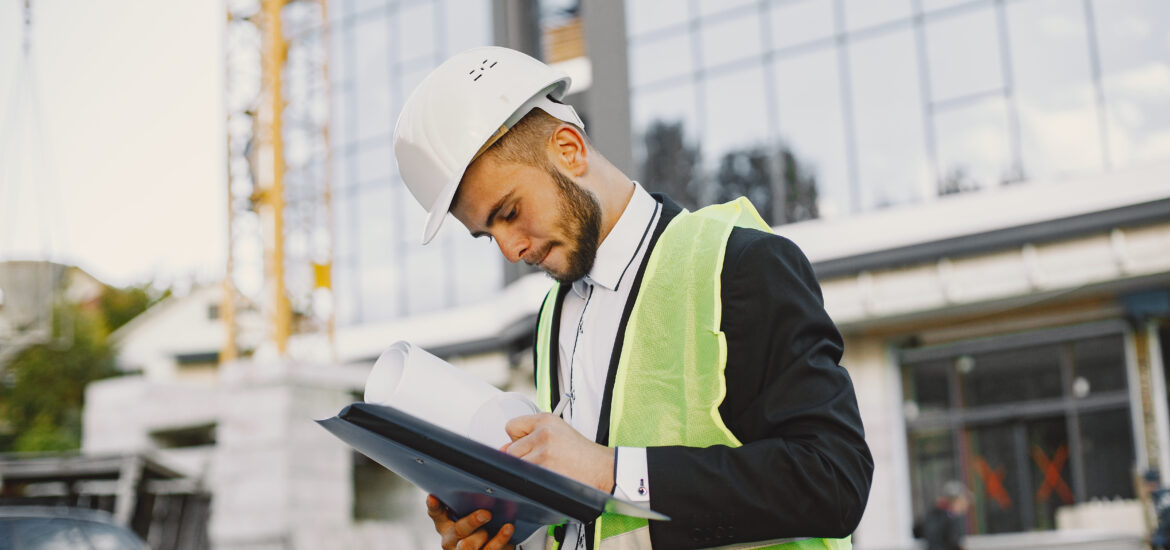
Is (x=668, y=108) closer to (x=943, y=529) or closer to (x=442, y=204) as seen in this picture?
(x=943, y=529)

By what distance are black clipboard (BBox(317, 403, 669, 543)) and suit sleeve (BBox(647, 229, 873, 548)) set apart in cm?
8

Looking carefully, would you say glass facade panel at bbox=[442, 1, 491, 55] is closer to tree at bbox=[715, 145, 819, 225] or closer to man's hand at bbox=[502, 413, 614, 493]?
tree at bbox=[715, 145, 819, 225]

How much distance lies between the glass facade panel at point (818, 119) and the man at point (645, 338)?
648 inches

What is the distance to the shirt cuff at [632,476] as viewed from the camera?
1644 millimetres

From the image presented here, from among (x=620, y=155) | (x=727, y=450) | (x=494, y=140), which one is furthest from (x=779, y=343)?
(x=620, y=155)

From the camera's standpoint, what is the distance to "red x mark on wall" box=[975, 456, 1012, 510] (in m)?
16.8

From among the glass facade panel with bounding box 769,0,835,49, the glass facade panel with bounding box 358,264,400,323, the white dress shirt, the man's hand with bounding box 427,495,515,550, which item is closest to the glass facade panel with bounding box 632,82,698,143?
the glass facade panel with bounding box 769,0,835,49

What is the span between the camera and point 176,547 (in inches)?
896

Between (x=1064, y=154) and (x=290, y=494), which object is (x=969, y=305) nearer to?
(x=1064, y=154)

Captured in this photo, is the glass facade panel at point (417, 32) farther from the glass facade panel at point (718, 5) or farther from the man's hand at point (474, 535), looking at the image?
the man's hand at point (474, 535)

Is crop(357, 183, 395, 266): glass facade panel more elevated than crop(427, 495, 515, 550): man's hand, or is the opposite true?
crop(357, 183, 395, 266): glass facade panel

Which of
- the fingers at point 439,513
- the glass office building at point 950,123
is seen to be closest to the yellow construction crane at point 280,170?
Result: the glass office building at point 950,123

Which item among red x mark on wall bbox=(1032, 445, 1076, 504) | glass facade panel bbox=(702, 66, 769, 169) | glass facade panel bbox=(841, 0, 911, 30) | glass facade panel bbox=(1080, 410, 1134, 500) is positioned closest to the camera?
glass facade panel bbox=(1080, 410, 1134, 500)

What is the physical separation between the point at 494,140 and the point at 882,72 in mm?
16808
